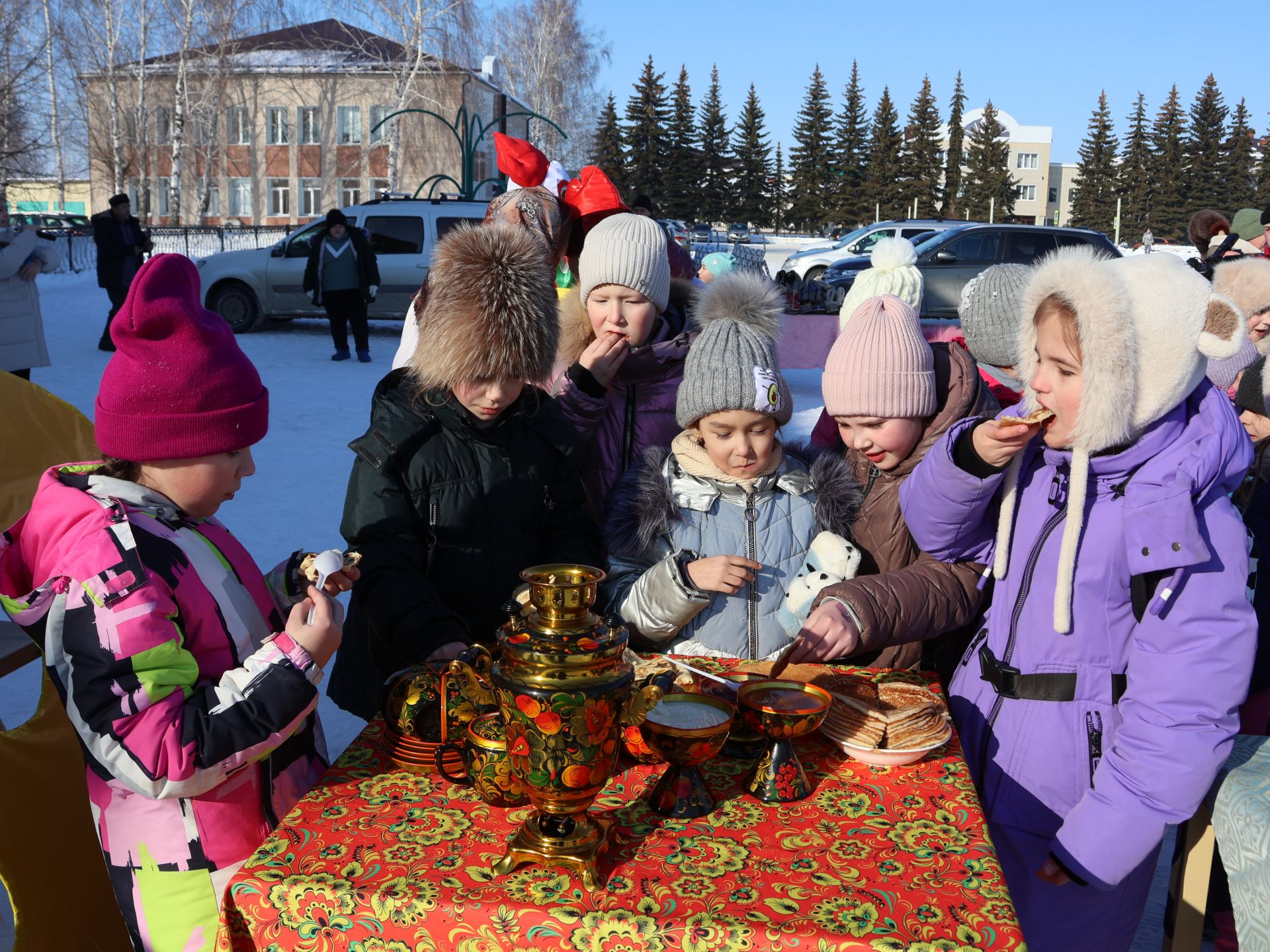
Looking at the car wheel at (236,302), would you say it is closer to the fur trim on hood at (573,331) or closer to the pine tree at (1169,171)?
the fur trim on hood at (573,331)

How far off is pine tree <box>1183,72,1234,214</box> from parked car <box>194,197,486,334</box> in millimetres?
53079

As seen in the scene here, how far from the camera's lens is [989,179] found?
57594 mm

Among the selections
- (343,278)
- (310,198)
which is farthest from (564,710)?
(310,198)

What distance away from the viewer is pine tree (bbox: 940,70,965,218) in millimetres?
57000

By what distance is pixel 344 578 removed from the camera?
5.47 ft

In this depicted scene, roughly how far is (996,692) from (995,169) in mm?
62511

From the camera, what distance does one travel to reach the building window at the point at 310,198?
144ft

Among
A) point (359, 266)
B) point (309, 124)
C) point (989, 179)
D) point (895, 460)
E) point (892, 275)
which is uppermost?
point (989, 179)

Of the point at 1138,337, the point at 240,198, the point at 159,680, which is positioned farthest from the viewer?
the point at 240,198

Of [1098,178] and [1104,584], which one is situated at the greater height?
[1098,178]

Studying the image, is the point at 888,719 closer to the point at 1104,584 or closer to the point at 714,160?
the point at 1104,584

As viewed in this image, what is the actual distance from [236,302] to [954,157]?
55483mm

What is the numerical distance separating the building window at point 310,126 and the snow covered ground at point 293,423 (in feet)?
91.0

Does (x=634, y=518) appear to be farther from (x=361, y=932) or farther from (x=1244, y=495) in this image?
(x=1244, y=495)
